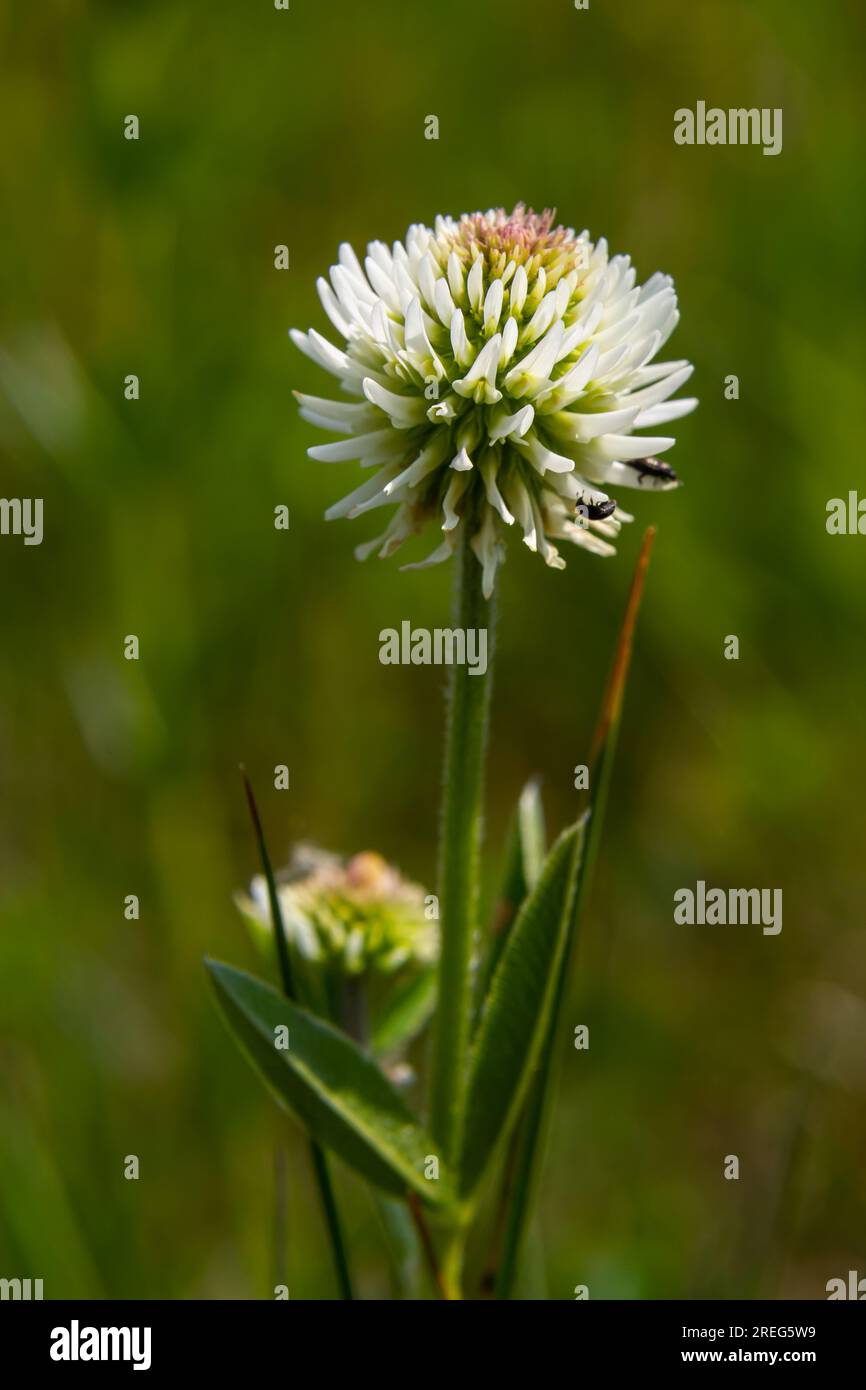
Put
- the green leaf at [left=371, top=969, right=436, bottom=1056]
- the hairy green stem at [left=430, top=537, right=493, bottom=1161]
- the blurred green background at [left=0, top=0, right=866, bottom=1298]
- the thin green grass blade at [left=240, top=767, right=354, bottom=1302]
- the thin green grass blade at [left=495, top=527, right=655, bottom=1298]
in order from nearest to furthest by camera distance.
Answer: the thin green grass blade at [left=240, top=767, right=354, bottom=1302]
the hairy green stem at [left=430, top=537, right=493, bottom=1161]
the thin green grass blade at [left=495, top=527, right=655, bottom=1298]
the green leaf at [left=371, top=969, right=436, bottom=1056]
the blurred green background at [left=0, top=0, right=866, bottom=1298]

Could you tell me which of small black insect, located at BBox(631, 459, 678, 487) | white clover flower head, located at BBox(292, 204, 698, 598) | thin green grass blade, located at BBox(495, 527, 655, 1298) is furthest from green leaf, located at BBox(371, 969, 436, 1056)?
small black insect, located at BBox(631, 459, 678, 487)

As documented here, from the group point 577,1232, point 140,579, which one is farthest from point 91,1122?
point 140,579

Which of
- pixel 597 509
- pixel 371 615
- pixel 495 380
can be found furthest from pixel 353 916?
pixel 371 615

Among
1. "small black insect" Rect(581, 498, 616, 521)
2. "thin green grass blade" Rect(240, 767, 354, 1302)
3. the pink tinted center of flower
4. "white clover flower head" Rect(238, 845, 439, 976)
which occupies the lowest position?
"thin green grass blade" Rect(240, 767, 354, 1302)

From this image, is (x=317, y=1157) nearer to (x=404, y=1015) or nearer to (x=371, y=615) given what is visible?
(x=404, y=1015)

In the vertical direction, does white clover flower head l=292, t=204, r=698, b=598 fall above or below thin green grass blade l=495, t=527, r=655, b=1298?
above

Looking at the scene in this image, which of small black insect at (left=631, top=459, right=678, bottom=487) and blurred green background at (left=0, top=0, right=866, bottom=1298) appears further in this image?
blurred green background at (left=0, top=0, right=866, bottom=1298)

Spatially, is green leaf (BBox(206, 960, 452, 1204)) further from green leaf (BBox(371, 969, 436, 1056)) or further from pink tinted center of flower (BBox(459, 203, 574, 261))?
pink tinted center of flower (BBox(459, 203, 574, 261))

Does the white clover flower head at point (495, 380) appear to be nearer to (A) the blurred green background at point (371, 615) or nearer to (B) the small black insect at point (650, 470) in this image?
(B) the small black insect at point (650, 470)
